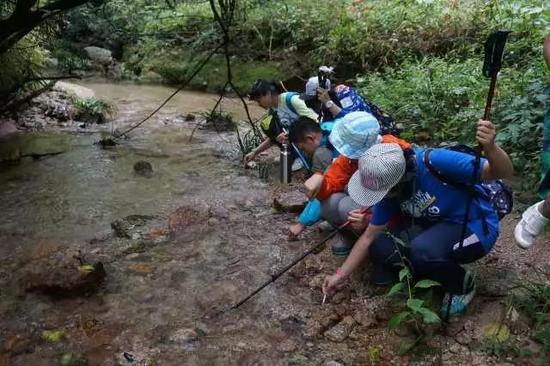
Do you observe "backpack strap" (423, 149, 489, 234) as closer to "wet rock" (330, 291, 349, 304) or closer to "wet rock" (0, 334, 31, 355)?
"wet rock" (330, 291, 349, 304)

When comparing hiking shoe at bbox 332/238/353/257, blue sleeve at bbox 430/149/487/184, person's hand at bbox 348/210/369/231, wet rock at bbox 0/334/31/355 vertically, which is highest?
blue sleeve at bbox 430/149/487/184

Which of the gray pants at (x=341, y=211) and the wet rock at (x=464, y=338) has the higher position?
the gray pants at (x=341, y=211)

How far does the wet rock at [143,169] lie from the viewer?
650 cm

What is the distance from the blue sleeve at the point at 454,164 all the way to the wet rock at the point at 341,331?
1057mm

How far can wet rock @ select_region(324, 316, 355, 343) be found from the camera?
296 centimetres

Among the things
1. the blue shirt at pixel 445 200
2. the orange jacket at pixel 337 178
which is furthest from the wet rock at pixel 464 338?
the orange jacket at pixel 337 178

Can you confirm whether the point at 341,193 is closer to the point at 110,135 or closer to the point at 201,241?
the point at 201,241

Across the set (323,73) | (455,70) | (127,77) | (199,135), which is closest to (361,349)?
(323,73)

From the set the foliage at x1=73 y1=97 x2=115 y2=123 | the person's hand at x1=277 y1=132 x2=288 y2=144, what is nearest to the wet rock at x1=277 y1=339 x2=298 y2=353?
the person's hand at x1=277 y1=132 x2=288 y2=144

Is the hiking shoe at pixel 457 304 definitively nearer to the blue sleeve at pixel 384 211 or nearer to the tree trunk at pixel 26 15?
the blue sleeve at pixel 384 211

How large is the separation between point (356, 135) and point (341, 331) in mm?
1161

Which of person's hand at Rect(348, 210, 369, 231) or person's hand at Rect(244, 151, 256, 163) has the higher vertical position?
person's hand at Rect(348, 210, 369, 231)

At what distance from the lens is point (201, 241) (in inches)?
173

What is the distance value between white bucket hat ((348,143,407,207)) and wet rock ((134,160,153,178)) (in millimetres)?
4311
